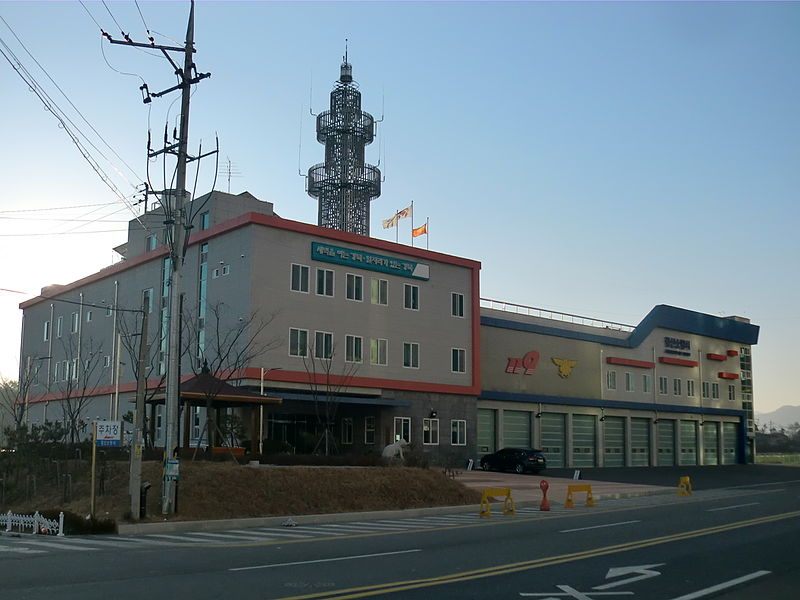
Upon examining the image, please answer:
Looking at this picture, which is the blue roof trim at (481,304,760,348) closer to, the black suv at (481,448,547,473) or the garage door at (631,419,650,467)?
the garage door at (631,419,650,467)

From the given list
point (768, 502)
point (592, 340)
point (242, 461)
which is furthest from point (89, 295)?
point (768, 502)

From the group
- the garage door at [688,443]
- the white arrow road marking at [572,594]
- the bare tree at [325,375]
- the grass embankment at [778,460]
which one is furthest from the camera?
the grass embankment at [778,460]

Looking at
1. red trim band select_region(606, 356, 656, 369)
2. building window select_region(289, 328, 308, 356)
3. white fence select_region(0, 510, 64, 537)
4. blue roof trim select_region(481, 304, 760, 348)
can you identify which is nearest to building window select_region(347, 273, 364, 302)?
building window select_region(289, 328, 308, 356)

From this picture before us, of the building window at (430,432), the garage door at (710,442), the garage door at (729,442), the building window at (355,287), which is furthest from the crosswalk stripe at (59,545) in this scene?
the garage door at (729,442)

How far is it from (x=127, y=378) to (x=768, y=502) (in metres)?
36.7

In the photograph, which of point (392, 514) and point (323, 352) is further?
point (323, 352)

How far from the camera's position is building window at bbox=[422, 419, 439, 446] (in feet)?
158

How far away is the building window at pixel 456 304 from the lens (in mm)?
51125

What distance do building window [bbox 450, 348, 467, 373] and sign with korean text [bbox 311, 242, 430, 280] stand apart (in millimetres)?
5017

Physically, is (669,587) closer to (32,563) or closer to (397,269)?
(32,563)

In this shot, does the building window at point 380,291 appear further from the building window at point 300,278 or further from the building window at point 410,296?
the building window at point 300,278

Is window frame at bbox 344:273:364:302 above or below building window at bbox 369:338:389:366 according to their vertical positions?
above

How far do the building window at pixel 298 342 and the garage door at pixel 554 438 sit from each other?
21392 millimetres

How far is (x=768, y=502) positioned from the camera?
30.3 meters
